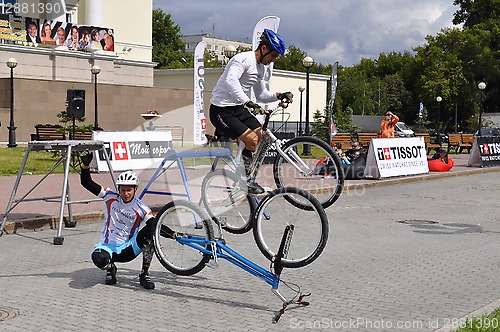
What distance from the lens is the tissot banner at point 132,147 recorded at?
19828 millimetres

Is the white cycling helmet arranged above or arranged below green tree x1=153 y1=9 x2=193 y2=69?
below

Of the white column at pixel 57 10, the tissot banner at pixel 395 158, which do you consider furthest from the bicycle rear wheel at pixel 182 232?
the white column at pixel 57 10

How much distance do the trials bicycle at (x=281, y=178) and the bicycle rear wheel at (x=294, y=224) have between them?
0.12 m

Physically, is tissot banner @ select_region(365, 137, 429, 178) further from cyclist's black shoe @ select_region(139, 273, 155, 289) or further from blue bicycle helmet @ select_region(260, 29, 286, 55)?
cyclist's black shoe @ select_region(139, 273, 155, 289)

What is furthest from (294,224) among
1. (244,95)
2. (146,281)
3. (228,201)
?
(146,281)

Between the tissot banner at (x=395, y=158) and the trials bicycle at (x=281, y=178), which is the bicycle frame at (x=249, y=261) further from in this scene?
the tissot banner at (x=395, y=158)

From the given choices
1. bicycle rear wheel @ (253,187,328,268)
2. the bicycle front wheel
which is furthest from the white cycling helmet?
the bicycle front wheel

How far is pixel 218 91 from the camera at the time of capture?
24.5 feet

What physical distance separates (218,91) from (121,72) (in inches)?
1549

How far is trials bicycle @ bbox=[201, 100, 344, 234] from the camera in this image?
7289 millimetres

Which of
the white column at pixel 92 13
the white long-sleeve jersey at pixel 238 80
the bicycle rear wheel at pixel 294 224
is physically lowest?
the bicycle rear wheel at pixel 294 224

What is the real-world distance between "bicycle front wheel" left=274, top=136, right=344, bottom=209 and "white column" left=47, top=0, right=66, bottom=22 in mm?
41540

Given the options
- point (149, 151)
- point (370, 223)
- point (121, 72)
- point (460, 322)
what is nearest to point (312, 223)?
point (460, 322)

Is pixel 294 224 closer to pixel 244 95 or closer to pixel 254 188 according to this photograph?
pixel 254 188
